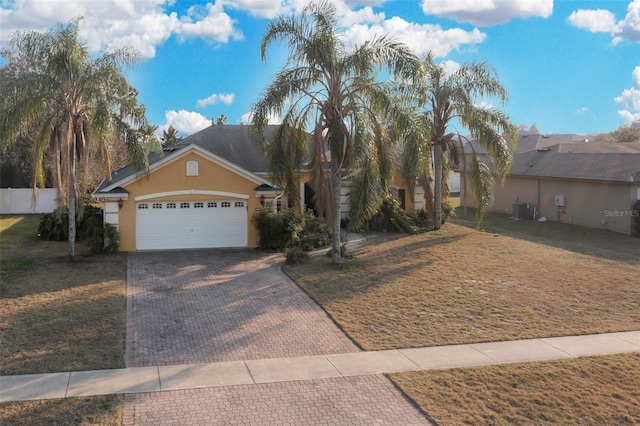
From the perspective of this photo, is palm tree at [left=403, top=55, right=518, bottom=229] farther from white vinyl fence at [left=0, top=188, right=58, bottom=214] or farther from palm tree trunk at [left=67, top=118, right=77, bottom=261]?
white vinyl fence at [left=0, top=188, right=58, bottom=214]

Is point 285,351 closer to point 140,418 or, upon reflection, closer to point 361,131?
point 140,418

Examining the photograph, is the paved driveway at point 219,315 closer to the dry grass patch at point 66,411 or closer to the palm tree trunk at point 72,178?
the dry grass patch at point 66,411

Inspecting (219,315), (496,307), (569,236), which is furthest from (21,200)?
(496,307)

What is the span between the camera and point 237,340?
11.4 m

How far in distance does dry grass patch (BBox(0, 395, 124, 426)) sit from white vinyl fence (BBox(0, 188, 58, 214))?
27957 mm

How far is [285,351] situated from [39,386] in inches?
158

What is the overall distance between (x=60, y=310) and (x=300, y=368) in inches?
248

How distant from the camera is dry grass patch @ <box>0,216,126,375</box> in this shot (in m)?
9.98

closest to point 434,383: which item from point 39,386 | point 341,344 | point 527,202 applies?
point 341,344

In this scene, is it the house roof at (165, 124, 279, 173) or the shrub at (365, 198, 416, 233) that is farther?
the house roof at (165, 124, 279, 173)

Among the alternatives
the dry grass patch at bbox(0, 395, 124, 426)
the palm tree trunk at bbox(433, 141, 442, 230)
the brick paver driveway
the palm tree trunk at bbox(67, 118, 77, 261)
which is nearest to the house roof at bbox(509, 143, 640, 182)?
the palm tree trunk at bbox(433, 141, 442, 230)

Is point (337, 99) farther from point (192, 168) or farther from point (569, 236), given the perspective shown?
point (569, 236)

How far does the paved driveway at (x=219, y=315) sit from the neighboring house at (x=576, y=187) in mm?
13203

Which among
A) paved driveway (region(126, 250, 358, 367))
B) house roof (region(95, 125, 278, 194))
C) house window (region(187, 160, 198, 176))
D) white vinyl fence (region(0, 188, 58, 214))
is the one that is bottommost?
paved driveway (region(126, 250, 358, 367))
